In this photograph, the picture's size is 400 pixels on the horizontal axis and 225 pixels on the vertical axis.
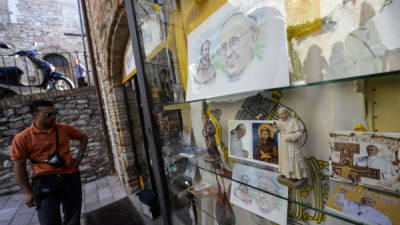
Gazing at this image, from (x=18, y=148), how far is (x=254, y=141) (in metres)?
2.09

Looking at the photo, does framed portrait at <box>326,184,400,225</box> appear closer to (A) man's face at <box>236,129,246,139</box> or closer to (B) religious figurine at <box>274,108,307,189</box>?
(B) religious figurine at <box>274,108,307,189</box>

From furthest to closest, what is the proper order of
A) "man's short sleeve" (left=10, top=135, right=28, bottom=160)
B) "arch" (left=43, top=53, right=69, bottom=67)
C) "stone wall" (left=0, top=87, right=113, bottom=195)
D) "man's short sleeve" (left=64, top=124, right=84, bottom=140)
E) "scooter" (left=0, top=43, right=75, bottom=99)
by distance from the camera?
"arch" (left=43, top=53, right=69, bottom=67), "scooter" (left=0, top=43, right=75, bottom=99), "stone wall" (left=0, top=87, right=113, bottom=195), "man's short sleeve" (left=64, top=124, right=84, bottom=140), "man's short sleeve" (left=10, top=135, right=28, bottom=160)

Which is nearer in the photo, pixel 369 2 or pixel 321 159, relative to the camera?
pixel 369 2

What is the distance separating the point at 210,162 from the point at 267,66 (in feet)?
1.64

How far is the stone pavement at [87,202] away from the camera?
8.54 feet

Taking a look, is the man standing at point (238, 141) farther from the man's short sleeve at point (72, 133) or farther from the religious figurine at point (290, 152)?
the man's short sleeve at point (72, 133)

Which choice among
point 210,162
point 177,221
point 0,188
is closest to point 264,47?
point 210,162

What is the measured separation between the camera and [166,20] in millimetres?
846

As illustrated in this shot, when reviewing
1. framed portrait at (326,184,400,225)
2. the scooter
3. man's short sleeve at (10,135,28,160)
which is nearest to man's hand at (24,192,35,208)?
man's short sleeve at (10,135,28,160)

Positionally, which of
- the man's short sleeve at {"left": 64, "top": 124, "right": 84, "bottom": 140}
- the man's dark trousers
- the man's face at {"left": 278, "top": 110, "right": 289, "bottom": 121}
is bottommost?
the man's dark trousers

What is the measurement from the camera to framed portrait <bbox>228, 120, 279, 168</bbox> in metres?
0.54

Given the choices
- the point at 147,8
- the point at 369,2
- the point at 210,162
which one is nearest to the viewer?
the point at 369,2

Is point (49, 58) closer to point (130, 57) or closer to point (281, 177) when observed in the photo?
point (130, 57)

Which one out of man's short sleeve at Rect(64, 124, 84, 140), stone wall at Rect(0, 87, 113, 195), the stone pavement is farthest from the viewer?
stone wall at Rect(0, 87, 113, 195)
